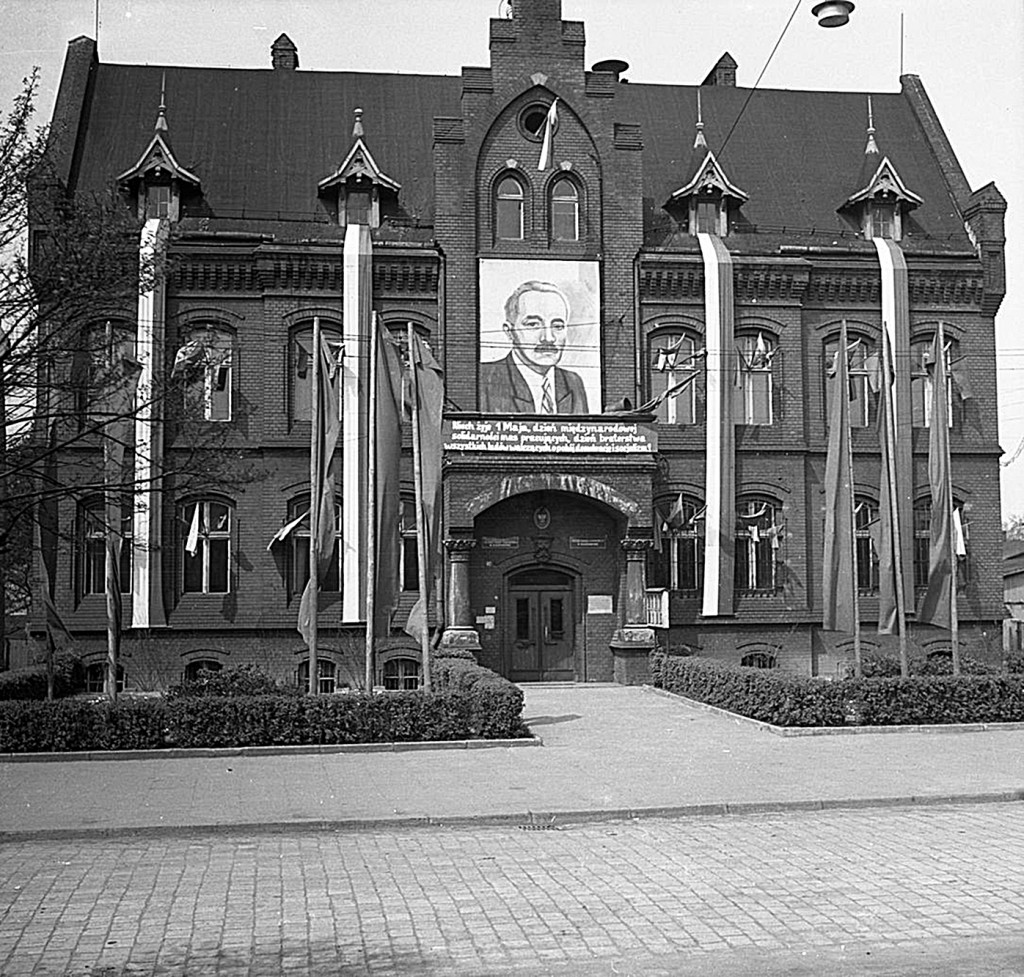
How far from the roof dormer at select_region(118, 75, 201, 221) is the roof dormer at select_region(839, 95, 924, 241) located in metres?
16.4

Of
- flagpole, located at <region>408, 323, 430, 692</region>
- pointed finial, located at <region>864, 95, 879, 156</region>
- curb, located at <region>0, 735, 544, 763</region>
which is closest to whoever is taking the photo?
curb, located at <region>0, 735, 544, 763</region>

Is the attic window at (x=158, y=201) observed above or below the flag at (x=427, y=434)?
above

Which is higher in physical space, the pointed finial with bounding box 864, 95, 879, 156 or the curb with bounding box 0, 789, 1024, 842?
the pointed finial with bounding box 864, 95, 879, 156

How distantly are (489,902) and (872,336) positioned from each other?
2667cm

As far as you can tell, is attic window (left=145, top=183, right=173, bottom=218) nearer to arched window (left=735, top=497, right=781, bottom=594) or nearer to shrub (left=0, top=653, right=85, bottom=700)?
shrub (left=0, top=653, right=85, bottom=700)

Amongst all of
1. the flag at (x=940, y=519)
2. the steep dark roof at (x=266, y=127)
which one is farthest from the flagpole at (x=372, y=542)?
the steep dark roof at (x=266, y=127)

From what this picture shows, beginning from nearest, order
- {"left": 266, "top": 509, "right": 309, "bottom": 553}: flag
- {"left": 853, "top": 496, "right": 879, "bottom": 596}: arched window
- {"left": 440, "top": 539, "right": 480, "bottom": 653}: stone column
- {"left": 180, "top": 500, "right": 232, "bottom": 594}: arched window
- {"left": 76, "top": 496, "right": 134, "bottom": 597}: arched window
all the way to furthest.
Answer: {"left": 440, "top": 539, "right": 480, "bottom": 653}: stone column → {"left": 266, "top": 509, "right": 309, "bottom": 553}: flag → {"left": 76, "top": 496, "right": 134, "bottom": 597}: arched window → {"left": 180, "top": 500, "right": 232, "bottom": 594}: arched window → {"left": 853, "top": 496, "right": 879, "bottom": 596}: arched window

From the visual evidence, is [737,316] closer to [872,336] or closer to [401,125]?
[872,336]

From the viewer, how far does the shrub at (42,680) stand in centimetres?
2328

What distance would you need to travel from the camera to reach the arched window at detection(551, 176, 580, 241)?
1298 inches

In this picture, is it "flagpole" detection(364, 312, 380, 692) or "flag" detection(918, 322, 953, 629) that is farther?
"flag" detection(918, 322, 953, 629)

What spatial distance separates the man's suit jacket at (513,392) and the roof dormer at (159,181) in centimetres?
844

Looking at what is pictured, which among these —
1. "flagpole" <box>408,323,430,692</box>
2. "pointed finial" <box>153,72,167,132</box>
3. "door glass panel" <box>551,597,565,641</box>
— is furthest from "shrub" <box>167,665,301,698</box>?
"pointed finial" <box>153,72,167,132</box>

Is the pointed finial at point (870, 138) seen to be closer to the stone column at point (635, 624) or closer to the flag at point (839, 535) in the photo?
the stone column at point (635, 624)
